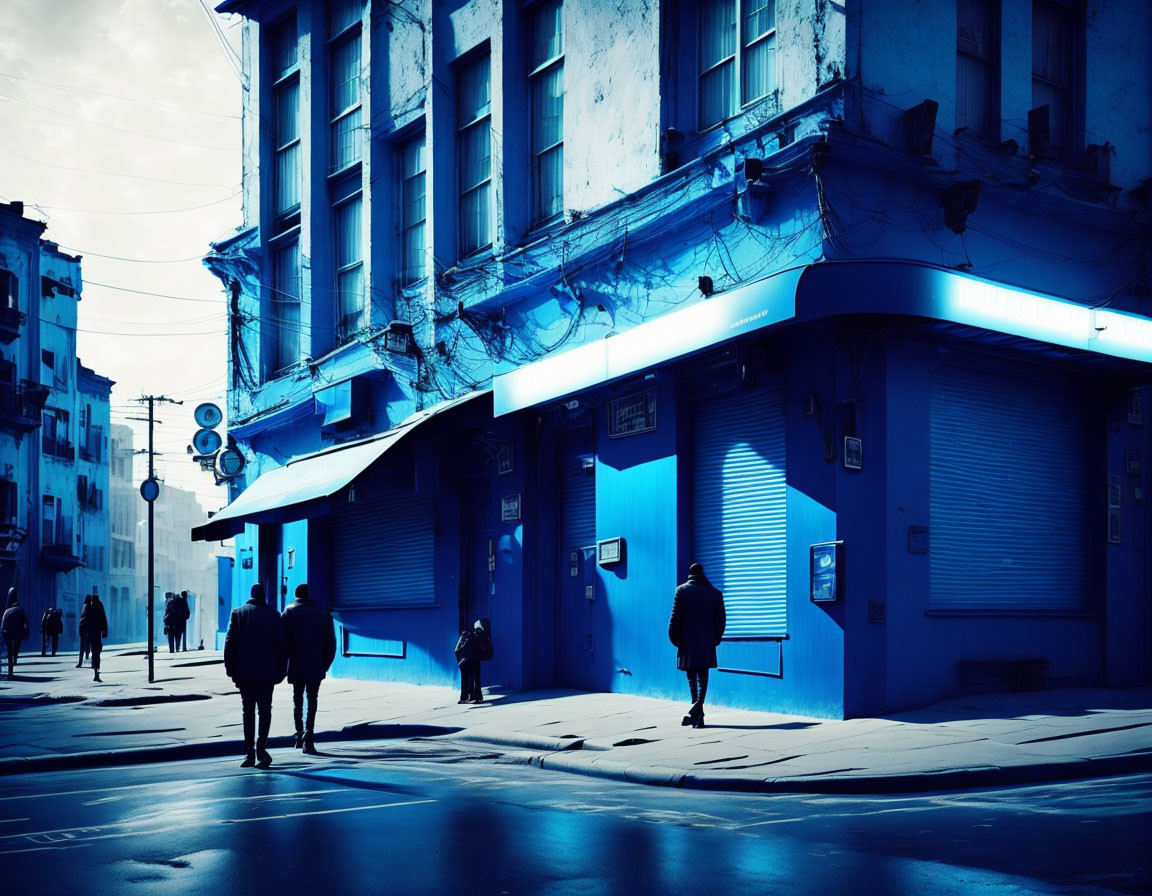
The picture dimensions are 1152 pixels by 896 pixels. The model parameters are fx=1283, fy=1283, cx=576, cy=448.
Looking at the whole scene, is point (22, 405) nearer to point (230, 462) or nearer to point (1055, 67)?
point (230, 462)

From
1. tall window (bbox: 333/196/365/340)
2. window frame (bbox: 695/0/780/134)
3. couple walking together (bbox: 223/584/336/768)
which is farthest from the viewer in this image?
tall window (bbox: 333/196/365/340)

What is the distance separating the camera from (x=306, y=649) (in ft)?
45.0

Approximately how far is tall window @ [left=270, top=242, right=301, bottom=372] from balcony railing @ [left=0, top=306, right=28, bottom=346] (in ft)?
89.6

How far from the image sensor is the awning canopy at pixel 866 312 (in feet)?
44.1

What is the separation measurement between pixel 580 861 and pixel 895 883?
175cm

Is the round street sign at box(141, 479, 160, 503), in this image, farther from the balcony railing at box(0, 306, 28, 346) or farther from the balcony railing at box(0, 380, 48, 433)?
the balcony railing at box(0, 306, 28, 346)

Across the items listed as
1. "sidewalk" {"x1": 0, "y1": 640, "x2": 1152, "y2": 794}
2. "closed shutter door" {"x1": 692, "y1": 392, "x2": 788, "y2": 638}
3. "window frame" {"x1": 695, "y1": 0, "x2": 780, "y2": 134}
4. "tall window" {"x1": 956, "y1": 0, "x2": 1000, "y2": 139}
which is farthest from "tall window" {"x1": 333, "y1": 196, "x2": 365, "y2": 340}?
"tall window" {"x1": 956, "y1": 0, "x2": 1000, "y2": 139}

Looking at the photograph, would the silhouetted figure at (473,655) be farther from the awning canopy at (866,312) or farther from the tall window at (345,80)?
the tall window at (345,80)

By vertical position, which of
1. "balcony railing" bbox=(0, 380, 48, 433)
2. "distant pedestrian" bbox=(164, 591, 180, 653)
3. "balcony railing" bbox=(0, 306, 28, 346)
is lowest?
"distant pedestrian" bbox=(164, 591, 180, 653)

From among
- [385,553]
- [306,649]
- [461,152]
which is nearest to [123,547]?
[385,553]

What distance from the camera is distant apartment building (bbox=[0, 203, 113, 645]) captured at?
Answer: 51.2m

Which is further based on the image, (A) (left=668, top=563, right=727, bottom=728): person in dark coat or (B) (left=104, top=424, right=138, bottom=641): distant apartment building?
(B) (left=104, top=424, right=138, bottom=641): distant apartment building

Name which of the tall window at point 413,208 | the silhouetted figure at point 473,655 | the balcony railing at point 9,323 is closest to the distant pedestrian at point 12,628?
the tall window at point 413,208

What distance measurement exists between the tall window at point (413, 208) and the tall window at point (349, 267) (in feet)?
4.84
